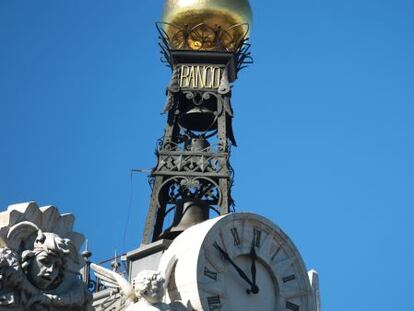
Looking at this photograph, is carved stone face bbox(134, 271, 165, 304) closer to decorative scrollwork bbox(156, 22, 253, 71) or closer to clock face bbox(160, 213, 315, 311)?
clock face bbox(160, 213, 315, 311)

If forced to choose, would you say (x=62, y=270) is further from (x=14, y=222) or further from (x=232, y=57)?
(x=232, y=57)

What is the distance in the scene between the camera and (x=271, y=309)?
2709 centimetres

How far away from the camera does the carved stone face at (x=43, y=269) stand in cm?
2231

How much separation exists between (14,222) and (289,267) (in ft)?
23.2

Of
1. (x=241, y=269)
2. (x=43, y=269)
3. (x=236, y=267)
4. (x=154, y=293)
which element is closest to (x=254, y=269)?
(x=241, y=269)

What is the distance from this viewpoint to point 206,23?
1901 inches

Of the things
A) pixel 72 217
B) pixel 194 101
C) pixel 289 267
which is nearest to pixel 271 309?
pixel 289 267

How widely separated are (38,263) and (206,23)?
1051 inches

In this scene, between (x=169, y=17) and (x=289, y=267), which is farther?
(x=169, y=17)

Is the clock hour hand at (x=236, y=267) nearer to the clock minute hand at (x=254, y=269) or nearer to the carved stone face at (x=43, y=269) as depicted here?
the clock minute hand at (x=254, y=269)

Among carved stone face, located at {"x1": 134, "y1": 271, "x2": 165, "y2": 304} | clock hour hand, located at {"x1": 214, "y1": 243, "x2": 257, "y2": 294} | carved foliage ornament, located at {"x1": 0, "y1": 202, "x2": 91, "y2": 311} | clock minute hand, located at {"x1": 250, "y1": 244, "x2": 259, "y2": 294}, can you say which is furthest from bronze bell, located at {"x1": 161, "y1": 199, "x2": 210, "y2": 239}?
carved foliage ornament, located at {"x1": 0, "y1": 202, "x2": 91, "y2": 311}

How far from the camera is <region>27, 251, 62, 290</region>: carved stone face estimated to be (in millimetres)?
22312

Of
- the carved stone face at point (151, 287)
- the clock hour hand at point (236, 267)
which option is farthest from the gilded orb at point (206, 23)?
the carved stone face at point (151, 287)

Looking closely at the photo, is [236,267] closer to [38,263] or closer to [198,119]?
[38,263]
